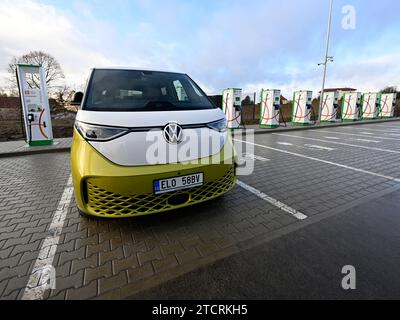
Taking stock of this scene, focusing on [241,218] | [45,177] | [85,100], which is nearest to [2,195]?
[45,177]

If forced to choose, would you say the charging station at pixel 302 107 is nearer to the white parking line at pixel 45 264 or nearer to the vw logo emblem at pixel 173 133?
the vw logo emblem at pixel 173 133

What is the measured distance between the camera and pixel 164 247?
219 centimetres

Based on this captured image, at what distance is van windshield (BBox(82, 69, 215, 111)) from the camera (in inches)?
100

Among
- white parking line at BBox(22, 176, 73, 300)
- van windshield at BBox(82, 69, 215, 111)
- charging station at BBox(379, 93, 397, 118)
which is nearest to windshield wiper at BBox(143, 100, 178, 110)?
van windshield at BBox(82, 69, 215, 111)

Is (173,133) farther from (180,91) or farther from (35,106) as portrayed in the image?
(35,106)

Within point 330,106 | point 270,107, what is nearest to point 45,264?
point 270,107

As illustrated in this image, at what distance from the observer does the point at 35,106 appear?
6980mm

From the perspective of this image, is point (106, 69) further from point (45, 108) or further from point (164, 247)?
point (45, 108)

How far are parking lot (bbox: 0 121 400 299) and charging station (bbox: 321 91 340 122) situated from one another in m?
13.7

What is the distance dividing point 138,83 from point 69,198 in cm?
195

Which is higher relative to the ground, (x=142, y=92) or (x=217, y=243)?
(x=142, y=92)

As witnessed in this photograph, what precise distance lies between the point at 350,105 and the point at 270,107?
881 centimetres

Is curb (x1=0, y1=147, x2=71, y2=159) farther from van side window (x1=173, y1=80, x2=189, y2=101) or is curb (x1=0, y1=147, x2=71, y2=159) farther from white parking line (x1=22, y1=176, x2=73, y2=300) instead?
van side window (x1=173, y1=80, x2=189, y2=101)
